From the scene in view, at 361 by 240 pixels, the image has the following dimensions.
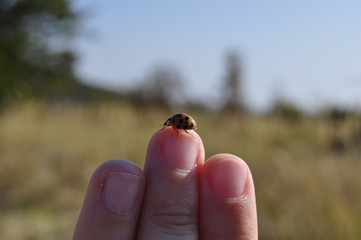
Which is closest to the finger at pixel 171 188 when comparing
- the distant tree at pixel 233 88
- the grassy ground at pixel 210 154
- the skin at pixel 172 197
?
the skin at pixel 172 197

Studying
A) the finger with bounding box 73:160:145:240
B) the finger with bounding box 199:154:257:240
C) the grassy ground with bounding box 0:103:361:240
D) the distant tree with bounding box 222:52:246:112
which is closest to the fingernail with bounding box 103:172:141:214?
the finger with bounding box 73:160:145:240

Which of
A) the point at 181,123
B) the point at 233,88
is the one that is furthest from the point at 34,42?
the point at 181,123

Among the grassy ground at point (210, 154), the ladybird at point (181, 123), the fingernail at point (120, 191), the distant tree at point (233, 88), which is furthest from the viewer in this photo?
the distant tree at point (233, 88)

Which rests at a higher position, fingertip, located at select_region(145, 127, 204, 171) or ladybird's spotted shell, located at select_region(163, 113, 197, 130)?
ladybird's spotted shell, located at select_region(163, 113, 197, 130)

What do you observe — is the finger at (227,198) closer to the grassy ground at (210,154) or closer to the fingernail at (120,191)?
the fingernail at (120,191)

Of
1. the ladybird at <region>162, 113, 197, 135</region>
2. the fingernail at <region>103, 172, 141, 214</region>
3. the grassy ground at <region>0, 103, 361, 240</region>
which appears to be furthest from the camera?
the grassy ground at <region>0, 103, 361, 240</region>

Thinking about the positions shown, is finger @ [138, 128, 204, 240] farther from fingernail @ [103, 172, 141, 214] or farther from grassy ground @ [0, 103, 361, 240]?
grassy ground @ [0, 103, 361, 240]

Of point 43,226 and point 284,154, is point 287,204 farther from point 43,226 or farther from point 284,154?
point 43,226
